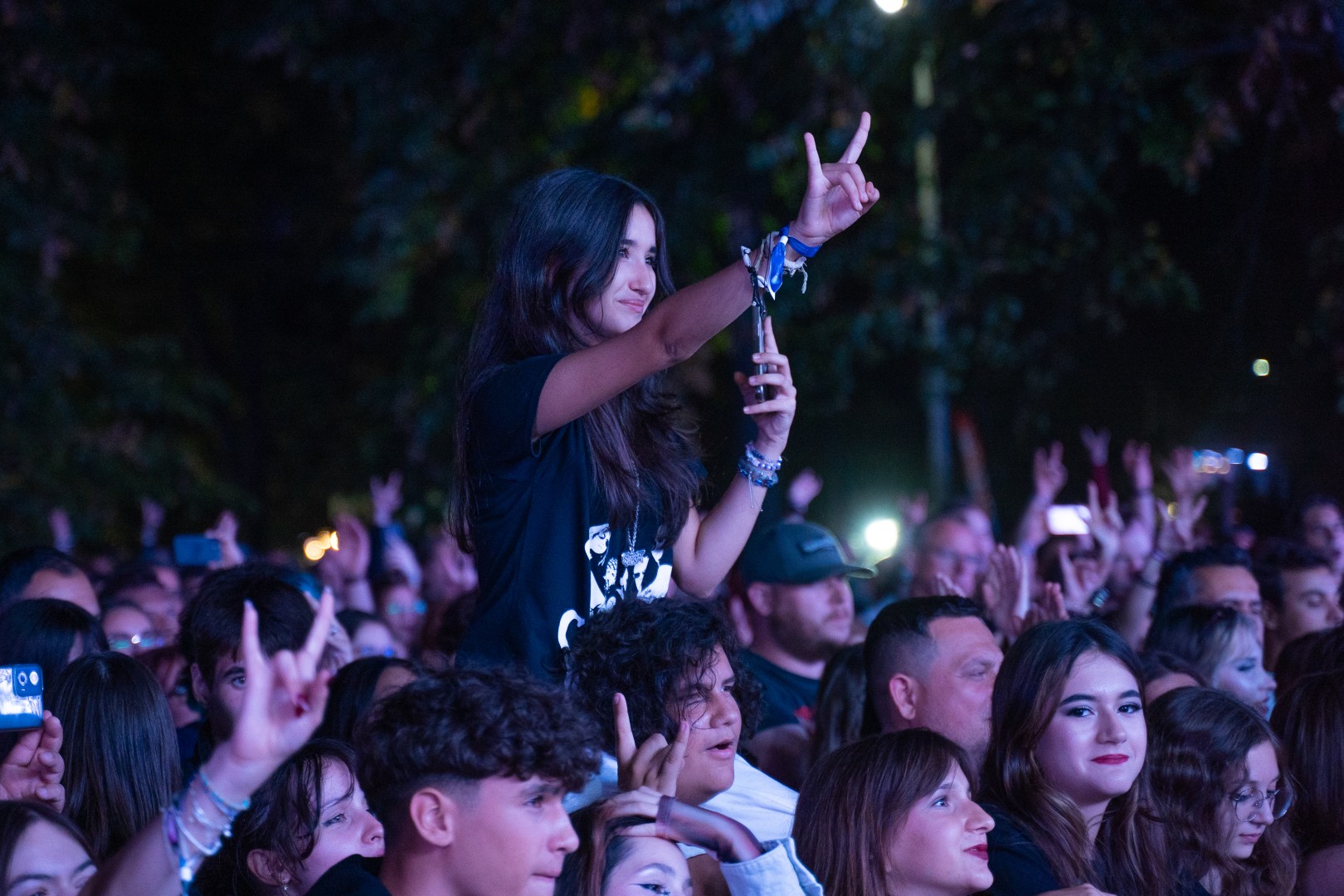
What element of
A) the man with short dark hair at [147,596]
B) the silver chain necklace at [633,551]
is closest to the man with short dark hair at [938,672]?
the silver chain necklace at [633,551]

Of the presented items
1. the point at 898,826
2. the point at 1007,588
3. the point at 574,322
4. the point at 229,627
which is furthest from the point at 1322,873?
the point at 229,627

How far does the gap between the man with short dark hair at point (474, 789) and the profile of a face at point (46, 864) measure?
23.0 inches

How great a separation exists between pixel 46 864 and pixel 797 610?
3.58m

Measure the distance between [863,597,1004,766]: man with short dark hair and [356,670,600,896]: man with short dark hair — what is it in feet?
5.78

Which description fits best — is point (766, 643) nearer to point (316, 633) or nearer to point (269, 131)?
point (316, 633)

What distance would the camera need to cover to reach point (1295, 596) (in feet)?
20.8

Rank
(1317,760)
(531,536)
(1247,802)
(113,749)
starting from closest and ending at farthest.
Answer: (531,536)
(113,749)
(1247,802)
(1317,760)

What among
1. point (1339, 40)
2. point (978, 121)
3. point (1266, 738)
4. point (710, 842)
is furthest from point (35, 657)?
point (978, 121)

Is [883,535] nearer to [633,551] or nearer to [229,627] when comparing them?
[229,627]

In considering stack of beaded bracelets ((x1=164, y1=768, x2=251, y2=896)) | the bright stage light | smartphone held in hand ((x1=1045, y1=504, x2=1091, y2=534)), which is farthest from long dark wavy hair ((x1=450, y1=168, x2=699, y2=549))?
the bright stage light

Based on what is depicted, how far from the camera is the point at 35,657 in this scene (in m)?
4.14

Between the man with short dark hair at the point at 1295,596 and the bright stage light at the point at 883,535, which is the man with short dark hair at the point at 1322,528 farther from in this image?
the bright stage light at the point at 883,535

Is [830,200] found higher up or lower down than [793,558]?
higher up

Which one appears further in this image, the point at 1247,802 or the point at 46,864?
the point at 1247,802
